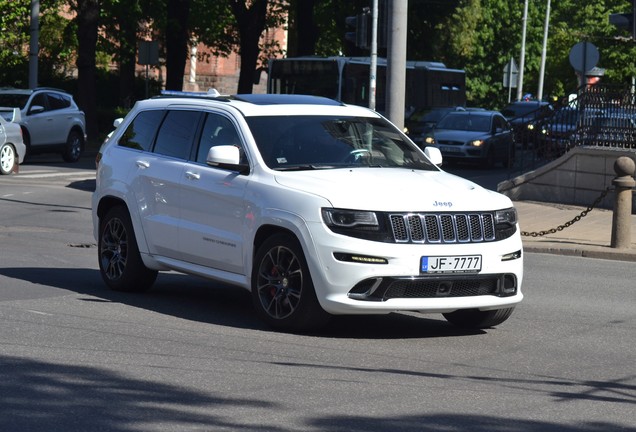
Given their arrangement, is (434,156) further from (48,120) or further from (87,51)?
(87,51)

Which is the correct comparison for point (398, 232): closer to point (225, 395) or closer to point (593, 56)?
point (225, 395)

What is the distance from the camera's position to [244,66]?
5050 centimetres

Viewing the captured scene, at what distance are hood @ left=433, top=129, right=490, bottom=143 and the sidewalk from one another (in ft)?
44.6

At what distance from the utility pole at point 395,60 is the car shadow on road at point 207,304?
21.7 feet

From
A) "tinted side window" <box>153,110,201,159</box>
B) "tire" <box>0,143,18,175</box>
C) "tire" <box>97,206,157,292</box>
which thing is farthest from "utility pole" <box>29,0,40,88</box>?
"tinted side window" <box>153,110,201,159</box>

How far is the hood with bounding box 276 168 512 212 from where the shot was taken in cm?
926

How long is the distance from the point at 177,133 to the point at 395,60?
8.54 m

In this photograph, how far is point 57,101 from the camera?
34.4 metres

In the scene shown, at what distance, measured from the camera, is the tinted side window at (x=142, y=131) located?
38.2ft

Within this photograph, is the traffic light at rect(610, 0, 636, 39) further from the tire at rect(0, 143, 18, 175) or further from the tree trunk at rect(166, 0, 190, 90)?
the tree trunk at rect(166, 0, 190, 90)

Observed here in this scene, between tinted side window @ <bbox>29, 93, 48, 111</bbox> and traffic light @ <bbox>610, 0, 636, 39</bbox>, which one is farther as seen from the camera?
tinted side window @ <bbox>29, 93, 48, 111</bbox>

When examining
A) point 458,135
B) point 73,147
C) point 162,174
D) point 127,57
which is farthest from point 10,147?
point 127,57

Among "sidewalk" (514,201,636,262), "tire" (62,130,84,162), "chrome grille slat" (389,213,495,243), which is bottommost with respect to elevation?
"tire" (62,130,84,162)

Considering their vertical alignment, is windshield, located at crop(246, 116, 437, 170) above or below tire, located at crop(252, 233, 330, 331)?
above
